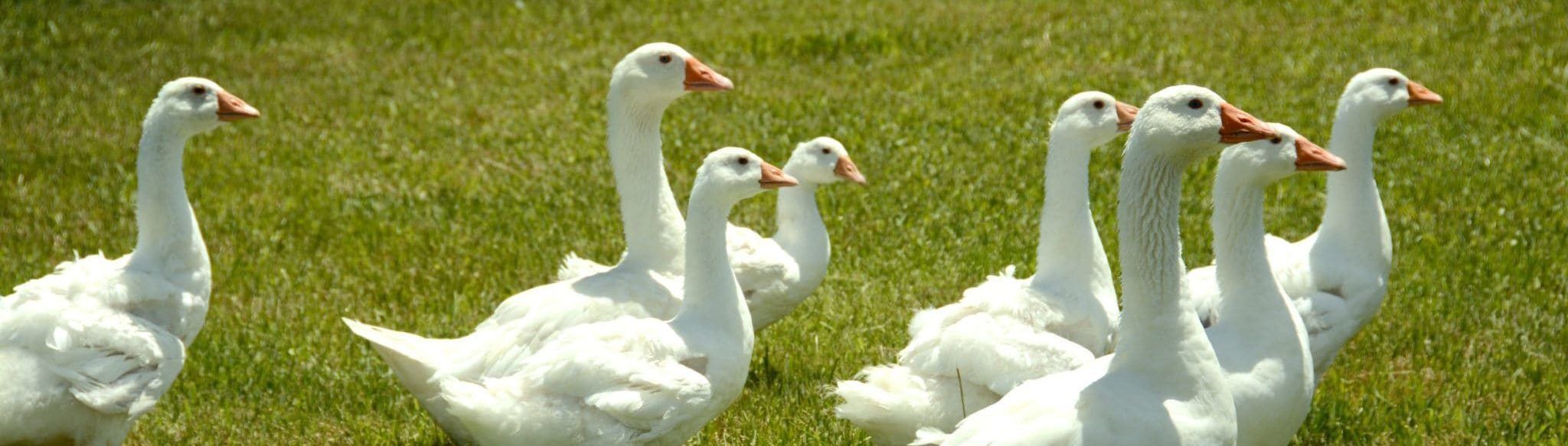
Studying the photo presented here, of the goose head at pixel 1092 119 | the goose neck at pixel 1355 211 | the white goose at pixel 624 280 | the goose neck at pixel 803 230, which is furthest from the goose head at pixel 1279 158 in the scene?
the white goose at pixel 624 280

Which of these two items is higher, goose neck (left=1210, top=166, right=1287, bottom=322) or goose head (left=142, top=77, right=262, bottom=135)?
goose head (left=142, top=77, right=262, bottom=135)

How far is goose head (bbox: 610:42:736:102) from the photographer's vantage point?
727 cm

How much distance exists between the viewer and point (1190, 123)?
490cm

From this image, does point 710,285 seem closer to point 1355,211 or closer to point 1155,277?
point 1155,277

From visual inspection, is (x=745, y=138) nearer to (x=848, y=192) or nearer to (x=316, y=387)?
(x=848, y=192)

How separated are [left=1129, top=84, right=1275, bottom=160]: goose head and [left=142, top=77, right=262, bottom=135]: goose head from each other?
Result: 4038mm

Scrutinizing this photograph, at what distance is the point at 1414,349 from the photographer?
25.4 ft

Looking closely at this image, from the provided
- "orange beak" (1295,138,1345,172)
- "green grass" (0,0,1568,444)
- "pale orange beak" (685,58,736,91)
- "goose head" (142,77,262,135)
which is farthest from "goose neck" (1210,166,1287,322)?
"goose head" (142,77,262,135)

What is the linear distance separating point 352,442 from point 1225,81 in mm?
9106

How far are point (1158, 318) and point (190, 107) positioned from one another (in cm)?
439

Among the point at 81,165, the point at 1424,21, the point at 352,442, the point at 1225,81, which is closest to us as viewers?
the point at 352,442

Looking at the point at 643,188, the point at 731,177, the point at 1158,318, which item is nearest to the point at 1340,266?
the point at 1158,318

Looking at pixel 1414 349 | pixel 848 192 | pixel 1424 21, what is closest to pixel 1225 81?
pixel 1424 21

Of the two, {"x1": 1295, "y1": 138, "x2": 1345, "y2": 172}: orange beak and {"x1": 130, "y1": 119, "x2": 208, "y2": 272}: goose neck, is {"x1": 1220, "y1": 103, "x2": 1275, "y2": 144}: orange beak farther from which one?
{"x1": 130, "y1": 119, "x2": 208, "y2": 272}: goose neck
